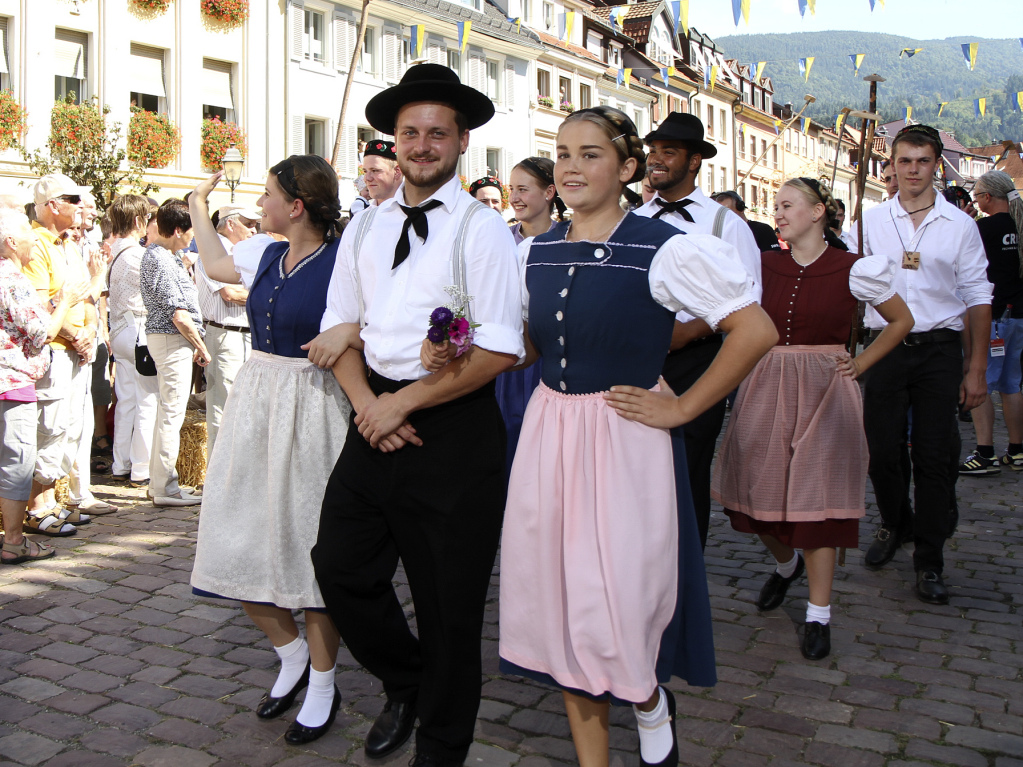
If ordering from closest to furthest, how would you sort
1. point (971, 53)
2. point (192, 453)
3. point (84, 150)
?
1. point (192, 453)
2. point (84, 150)
3. point (971, 53)

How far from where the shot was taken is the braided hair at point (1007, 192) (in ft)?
29.5

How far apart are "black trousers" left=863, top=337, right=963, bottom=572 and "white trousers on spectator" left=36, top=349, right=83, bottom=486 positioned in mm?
4836

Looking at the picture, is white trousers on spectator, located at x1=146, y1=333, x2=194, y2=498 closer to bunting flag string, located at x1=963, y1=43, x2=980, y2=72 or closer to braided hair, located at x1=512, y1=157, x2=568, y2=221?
braided hair, located at x1=512, y1=157, x2=568, y2=221

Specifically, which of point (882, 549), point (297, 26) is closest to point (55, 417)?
point (882, 549)

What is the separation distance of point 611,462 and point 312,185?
5.35ft

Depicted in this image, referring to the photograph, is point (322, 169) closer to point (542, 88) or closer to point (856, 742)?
point (856, 742)

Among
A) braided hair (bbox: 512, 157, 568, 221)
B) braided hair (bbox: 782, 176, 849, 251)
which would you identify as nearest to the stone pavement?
braided hair (bbox: 782, 176, 849, 251)

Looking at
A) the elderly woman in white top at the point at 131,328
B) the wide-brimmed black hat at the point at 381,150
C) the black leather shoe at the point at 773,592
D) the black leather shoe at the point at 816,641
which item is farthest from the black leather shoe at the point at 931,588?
the elderly woman in white top at the point at 131,328

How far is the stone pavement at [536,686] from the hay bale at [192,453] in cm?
214

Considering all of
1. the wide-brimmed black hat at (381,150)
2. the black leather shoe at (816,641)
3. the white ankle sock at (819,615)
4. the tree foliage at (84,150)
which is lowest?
the black leather shoe at (816,641)

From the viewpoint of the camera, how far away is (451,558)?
3.21m

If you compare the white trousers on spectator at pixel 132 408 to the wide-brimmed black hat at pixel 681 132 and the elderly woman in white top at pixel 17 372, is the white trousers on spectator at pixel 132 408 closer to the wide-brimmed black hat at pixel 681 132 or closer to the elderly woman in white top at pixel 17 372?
the elderly woman in white top at pixel 17 372

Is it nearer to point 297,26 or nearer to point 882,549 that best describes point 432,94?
point 882,549

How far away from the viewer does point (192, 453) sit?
7988mm
